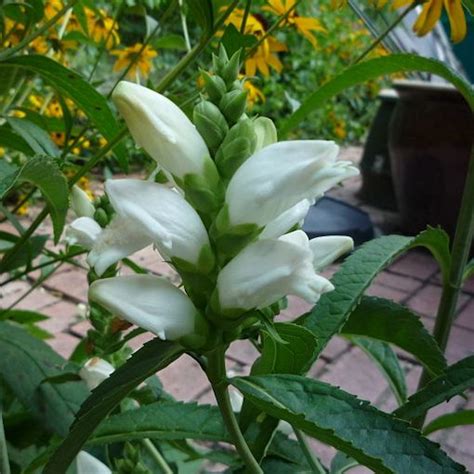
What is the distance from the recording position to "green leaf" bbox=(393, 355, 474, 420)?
43cm

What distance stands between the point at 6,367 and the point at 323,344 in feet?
1.19

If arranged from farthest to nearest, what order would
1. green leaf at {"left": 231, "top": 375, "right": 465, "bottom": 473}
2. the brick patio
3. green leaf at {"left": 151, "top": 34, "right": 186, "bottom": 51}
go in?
the brick patio → green leaf at {"left": 151, "top": 34, "right": 186, "bottom": 51} → green leaf at {"left": 231, "top": 375, "right": 465, "bottom": 473}

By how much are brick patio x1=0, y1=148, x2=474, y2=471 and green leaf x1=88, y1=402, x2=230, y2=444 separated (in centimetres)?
104

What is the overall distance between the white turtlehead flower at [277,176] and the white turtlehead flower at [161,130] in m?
0.02

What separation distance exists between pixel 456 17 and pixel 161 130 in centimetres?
52

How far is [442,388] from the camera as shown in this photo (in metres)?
0.43

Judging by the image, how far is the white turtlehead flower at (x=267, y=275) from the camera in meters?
0.30

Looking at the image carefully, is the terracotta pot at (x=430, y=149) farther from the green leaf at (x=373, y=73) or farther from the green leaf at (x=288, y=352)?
the green leaf at (x=288, y=352)

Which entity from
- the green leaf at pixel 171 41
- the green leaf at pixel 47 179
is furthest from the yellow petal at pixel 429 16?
the green leaf at pixel 47 179

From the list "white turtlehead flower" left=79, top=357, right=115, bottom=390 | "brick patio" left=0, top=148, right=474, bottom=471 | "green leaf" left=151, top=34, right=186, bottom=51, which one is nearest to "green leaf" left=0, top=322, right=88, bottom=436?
"white turtlehead flower" left=79, top=357, right=115, bottom=390

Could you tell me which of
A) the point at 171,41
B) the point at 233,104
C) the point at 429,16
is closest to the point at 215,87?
the point at 233,104

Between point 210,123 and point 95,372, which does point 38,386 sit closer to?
point 95,372

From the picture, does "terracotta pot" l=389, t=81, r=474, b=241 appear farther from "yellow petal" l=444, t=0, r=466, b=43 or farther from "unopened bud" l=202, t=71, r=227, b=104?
"unopened bud" l=202, t=71, r=227, b=104

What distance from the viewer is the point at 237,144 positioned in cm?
31
